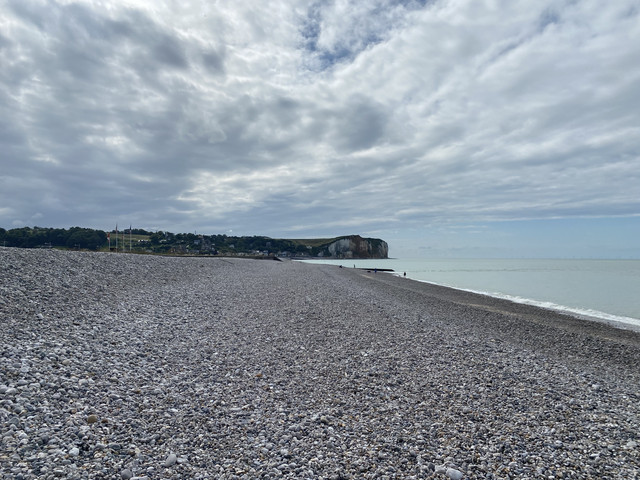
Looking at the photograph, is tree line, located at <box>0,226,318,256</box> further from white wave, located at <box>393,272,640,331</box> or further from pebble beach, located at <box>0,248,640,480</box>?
white wave, located at <box>393,272,640,331</box>

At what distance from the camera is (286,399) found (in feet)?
21.9

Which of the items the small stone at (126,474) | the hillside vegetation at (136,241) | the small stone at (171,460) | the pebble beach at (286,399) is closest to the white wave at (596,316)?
the pebble beach at (286,399)

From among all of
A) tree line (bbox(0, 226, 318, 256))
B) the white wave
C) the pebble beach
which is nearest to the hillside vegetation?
tree line (bbox(0, 226, 318, 256))

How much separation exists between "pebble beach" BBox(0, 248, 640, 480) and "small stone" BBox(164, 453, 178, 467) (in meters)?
0.02

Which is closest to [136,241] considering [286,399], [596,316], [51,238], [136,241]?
[136,241]

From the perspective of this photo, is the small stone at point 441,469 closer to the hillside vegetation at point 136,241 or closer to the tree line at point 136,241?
the hillside vegetation at point 136,241

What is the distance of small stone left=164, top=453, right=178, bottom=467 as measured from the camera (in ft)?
14.6

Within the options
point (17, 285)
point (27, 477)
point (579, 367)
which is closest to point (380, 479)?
point (27, 477)

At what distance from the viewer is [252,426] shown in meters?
5.59

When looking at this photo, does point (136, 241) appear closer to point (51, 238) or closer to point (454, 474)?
point (51, 238)

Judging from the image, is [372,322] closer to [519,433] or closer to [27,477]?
[519,433]

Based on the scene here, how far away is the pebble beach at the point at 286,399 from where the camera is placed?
466 cm

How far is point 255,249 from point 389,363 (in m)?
166

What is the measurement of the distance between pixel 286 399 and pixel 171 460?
8.11 feet
